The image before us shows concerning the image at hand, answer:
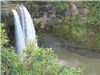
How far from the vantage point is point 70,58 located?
913cm

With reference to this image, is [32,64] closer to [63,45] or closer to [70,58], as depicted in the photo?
[70,58]

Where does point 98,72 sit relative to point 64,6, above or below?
below

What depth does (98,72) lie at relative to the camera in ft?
28.5

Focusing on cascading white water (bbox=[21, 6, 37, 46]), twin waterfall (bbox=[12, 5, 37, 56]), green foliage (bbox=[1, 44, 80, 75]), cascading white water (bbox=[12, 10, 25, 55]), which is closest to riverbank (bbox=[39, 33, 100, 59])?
Result: cascading white water (bbox=[21, 6, 37, 46])

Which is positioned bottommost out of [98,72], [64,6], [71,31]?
[98,72]

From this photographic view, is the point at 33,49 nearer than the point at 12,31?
Yes

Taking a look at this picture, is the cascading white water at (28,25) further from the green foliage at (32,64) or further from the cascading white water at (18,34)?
the green foliage at (32,64)

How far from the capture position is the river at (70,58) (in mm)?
8795

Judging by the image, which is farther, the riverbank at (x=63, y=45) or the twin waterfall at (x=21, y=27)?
the riverbank at (x=63, y=45)

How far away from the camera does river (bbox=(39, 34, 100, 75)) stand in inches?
346

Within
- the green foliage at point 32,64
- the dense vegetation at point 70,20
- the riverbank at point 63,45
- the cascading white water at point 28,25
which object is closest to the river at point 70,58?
the riverbank at point 63,45

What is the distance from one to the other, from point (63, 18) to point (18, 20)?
1.94m

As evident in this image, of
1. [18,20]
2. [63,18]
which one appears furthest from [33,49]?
[63,18]

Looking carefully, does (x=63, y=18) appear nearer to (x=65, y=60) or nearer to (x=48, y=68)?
(x=65, y=60)
